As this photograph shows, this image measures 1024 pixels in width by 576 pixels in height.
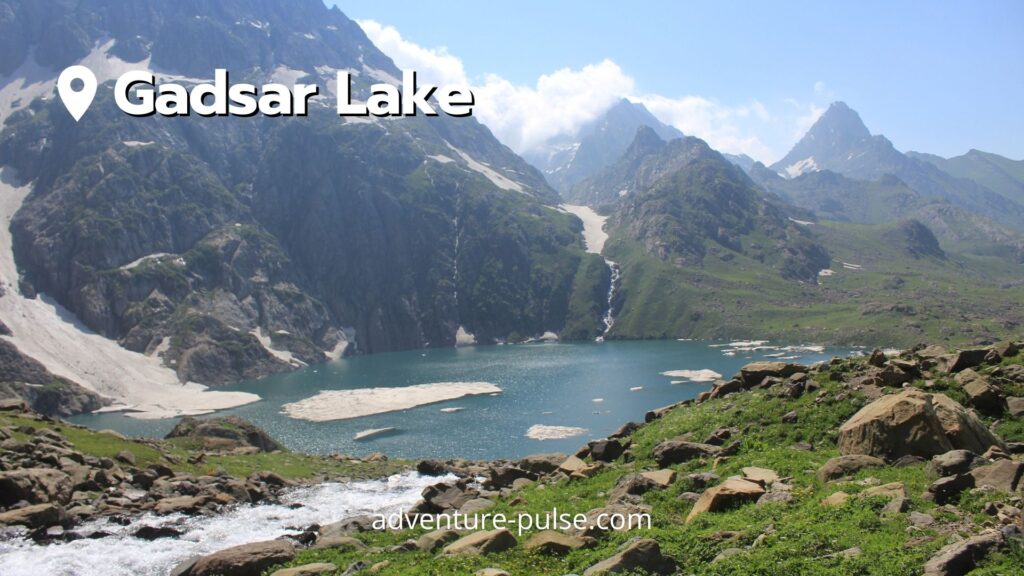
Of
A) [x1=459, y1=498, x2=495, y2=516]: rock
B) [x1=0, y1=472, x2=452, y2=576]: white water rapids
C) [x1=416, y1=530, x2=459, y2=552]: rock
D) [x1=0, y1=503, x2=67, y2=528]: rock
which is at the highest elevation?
[x1=416, y1=530, x2=459, y2=552]: rock

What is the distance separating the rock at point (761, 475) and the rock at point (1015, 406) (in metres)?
12.9

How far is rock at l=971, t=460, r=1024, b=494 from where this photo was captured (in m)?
20.5

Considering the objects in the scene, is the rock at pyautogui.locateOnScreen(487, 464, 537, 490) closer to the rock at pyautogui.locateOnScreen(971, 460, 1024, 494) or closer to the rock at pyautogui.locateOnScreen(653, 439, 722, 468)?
the rock at pyautogui.locateOnScreen(653, 439, 722, 468)

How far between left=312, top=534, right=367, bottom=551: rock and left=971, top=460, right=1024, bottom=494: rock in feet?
73.3

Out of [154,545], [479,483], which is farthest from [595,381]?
[154,545]

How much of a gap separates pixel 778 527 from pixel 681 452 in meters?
14.0

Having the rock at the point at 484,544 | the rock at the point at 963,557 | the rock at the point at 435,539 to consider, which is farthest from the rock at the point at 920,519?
the rock at the point at 435,539

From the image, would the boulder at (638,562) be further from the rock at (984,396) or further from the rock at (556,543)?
the rock at (984,396)

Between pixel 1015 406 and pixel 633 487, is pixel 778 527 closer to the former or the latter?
pixel 633 487

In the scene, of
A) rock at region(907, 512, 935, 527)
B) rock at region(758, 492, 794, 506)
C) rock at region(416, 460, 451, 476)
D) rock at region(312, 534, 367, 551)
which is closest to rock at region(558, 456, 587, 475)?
rock at region(312, 534, 367, 551)

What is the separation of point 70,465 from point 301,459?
2706cm

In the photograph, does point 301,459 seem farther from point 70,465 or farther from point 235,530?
point 235,530

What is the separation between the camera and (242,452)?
221 ft

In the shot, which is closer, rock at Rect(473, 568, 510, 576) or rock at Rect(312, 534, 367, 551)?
rock at Rect(473, 568, 510, 576)
